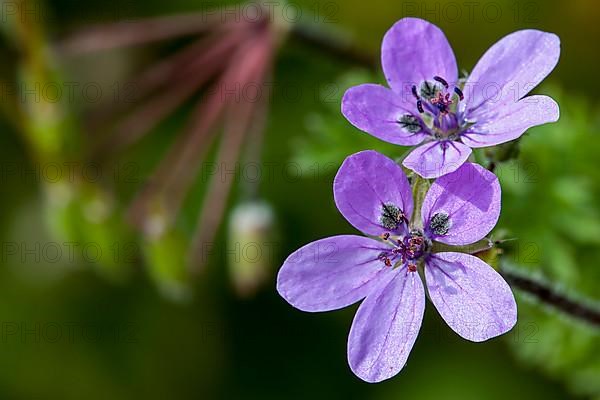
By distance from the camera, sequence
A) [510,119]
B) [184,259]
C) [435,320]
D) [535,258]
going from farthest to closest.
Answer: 1. [435,320]
2. [184,259]
3. [535,258]
4. [510,119]

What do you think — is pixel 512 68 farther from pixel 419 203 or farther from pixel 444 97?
pixel 419 203

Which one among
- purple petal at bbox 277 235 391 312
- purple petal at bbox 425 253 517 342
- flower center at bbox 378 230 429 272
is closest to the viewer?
purple petal at bbox 425 253 517 342

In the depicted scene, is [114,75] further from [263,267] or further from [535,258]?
[535,258]

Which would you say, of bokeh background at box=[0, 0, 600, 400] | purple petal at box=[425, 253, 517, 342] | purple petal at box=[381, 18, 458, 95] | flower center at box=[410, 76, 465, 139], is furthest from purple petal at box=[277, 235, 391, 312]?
bokeh background at box=[0, 0, 600, 400]

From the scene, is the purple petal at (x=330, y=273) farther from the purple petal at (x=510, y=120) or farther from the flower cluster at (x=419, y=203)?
the purple petal at (x=510, y=120)

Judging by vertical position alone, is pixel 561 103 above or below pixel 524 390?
above

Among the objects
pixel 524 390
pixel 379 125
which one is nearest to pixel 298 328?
pixel 524 390

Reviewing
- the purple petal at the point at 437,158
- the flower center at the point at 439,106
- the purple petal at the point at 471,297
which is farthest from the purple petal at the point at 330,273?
the flower center at the point at 439,106

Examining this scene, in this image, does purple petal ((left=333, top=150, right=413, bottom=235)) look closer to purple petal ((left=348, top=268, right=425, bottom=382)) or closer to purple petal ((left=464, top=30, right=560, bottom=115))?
purple petal ((left=348, top=268, right=425, bottom=382))
